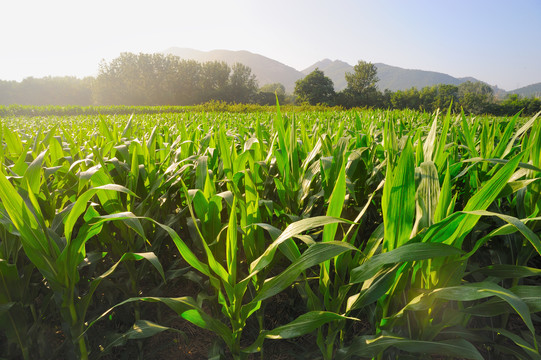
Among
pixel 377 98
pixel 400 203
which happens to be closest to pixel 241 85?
pixel 377 98

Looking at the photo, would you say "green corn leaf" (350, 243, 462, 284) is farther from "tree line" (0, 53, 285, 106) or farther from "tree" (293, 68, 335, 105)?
"tree" (293, 68, 335, 105)

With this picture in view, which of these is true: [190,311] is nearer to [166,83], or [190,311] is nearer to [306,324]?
[306,324]

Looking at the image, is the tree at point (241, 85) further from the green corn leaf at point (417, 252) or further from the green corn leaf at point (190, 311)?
the green corn leaf at point (417, 252)

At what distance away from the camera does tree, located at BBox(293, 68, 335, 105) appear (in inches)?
2121

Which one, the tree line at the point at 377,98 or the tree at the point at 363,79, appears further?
the tree at the point at 363,79

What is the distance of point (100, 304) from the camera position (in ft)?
4.99

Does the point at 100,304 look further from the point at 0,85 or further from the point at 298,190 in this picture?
the point at 0,85

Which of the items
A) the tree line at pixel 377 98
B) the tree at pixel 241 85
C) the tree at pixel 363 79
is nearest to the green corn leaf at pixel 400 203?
the tree line at pixel 377 98

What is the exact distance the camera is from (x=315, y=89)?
5516 cm

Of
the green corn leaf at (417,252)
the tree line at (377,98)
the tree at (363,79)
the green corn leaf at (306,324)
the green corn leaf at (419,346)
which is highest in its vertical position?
the tree at (363,79)

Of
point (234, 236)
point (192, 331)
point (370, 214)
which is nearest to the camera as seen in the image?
point (234, 236)

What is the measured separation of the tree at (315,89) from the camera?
53.9 metres

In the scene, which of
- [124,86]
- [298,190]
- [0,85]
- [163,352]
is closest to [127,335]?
[163,352]

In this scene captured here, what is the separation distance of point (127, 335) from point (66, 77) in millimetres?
93804
